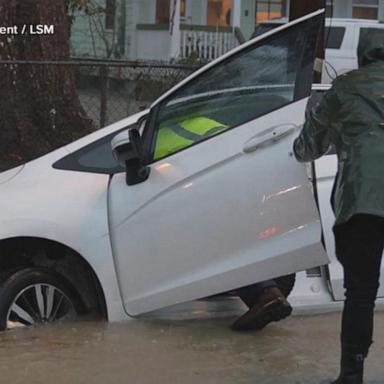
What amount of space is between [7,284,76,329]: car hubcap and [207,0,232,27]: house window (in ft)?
59.3

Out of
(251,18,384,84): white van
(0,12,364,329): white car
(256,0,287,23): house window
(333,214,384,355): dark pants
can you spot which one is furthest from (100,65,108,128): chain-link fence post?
(256,0,287,23): house window

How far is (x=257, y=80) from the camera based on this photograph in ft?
14.7

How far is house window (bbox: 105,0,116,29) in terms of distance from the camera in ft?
65.4

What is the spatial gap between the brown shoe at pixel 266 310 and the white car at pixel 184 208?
24cm

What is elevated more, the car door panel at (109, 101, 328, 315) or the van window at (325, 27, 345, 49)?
the van window at (325, 27, 345, 49)

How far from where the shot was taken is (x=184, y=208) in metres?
4.34

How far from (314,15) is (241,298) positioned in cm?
163

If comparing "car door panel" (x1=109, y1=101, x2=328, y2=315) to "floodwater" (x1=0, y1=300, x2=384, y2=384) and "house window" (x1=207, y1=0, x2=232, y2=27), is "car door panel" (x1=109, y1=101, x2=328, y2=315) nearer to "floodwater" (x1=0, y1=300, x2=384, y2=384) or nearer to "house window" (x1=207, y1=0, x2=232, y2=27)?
"floodwater" (x1=0, y1=300, x2=384, y2=384)

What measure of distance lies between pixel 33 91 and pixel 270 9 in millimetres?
15768

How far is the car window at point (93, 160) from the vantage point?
15.3ft

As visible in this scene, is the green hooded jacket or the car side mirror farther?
the car side mirror

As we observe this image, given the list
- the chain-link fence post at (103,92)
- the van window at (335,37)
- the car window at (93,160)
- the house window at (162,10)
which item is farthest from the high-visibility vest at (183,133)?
the house window at (162,10)

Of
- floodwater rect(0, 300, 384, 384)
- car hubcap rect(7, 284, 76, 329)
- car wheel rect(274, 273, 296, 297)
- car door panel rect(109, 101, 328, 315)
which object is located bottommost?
floodwater rect(0, 300, 384, 384)

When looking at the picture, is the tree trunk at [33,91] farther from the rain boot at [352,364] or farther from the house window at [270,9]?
the house window at [270,9]
